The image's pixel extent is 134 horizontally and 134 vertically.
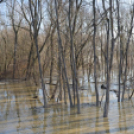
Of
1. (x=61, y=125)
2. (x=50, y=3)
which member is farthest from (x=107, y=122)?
(x=50, y=3)

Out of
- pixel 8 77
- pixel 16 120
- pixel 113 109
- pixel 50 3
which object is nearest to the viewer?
pixel 16 120

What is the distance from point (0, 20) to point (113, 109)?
63.5 feet

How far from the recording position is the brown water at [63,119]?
21.8 feet

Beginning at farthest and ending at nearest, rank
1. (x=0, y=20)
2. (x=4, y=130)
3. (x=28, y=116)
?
(x=0, y=20), (x=28, y=116), (x=4, y=130)

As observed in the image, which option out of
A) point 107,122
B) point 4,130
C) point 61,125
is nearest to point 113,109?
point 107,122

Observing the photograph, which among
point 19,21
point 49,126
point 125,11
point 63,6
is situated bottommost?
point 49,126

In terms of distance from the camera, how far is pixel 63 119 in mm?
7816

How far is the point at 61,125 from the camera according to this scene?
7102 mm

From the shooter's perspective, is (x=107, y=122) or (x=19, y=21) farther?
(x=19, y=21)

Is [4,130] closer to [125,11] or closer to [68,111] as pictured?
[68,111]

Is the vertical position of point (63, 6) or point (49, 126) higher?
point (63, 6)

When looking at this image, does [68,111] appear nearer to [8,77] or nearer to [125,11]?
[125,11]

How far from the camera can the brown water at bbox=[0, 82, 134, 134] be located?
262 inches

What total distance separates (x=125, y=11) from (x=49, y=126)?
9.90 meters
